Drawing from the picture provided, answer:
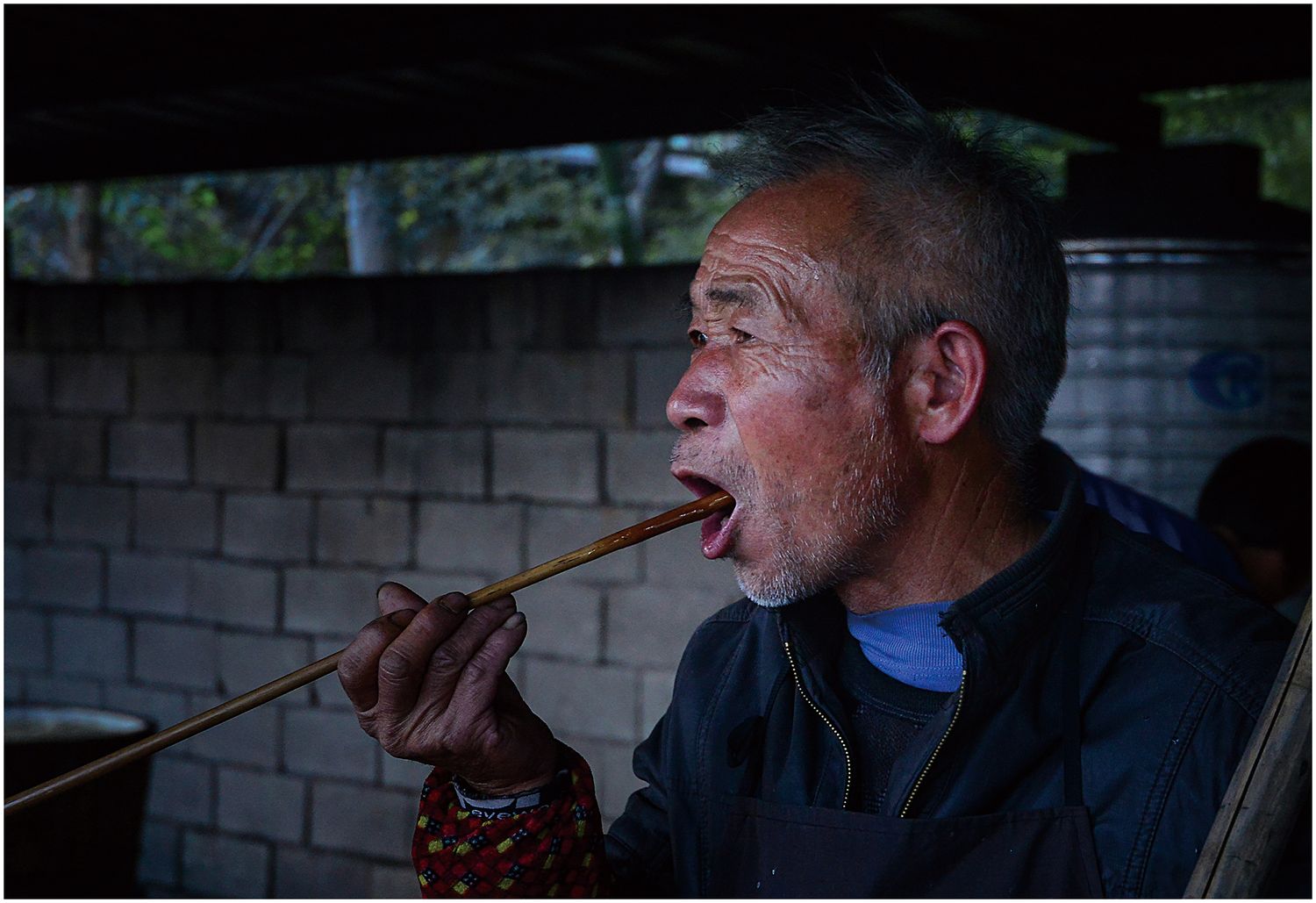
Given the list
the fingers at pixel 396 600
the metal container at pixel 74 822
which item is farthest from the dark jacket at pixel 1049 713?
the metal container at pixel 74 822

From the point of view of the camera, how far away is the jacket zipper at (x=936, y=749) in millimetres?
1476

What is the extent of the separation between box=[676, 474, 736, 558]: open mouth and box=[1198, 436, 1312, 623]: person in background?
204 centimetres

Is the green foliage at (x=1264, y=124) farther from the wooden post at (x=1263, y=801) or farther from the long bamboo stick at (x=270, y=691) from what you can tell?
the wooden post at (x=1263, y=801)

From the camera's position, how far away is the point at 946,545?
1645 millimetres

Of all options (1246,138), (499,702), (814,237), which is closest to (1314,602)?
(814,237)

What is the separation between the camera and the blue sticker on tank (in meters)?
3.74

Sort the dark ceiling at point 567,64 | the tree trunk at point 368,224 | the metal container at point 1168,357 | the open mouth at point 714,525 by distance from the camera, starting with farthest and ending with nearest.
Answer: the tree trunk at point 368,224, the metal container at point 1168,357, the dark ceiling at point 567,64, the open mouth at point 714,525

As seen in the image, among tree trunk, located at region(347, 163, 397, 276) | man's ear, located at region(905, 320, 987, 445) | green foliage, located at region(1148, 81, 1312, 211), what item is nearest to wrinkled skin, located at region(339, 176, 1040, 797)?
man's ear, located at region(905, 320, 987, 445)

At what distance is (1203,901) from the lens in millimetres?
1135

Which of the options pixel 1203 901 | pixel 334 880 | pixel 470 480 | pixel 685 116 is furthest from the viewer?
pixel 334 880

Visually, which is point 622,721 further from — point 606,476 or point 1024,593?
point 1024,593

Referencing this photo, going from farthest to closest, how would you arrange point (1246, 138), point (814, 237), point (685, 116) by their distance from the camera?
1. point (1246, 138)
2. point (685, 116)
3. point (814, 237)

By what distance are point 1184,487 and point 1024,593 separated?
246 centimetres

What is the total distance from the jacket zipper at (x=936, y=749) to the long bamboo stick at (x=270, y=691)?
342 millimetres
